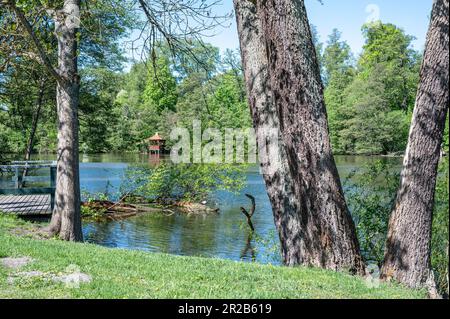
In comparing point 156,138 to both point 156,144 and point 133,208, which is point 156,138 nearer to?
point 156,144

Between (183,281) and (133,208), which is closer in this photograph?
(183,281)

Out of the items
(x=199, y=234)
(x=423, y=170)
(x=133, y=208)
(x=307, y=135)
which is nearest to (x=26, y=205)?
(x=133, y=208)

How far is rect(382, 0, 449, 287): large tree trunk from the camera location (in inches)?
181

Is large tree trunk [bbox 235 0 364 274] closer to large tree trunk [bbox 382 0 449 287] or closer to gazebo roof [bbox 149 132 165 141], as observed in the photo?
large tree trunk [bbox 382 0 449 287]

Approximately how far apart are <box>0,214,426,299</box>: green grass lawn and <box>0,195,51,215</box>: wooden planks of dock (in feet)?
26.9

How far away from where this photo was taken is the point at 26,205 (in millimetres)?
14391

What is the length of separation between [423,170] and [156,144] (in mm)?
50388

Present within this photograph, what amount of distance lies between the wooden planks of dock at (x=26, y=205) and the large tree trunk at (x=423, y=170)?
1109 cm

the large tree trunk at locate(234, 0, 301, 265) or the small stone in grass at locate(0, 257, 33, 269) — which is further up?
the large tree trunk at locate(234, 0, 301, 265)

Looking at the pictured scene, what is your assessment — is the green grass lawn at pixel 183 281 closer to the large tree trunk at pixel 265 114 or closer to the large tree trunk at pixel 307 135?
the large tree trunk at pixel 307 135

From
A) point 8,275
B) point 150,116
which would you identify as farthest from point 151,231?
point 150,116

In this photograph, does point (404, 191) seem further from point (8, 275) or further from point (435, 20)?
point (8, 275)

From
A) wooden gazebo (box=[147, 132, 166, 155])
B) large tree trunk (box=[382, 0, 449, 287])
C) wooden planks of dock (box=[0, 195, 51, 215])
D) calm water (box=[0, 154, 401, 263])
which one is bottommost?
calm water (box=[0, 154, 401, 263])

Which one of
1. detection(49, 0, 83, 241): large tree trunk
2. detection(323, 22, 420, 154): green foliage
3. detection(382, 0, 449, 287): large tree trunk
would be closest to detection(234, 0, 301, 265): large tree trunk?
detection(382, 0, 449, 287): large tree trunk
